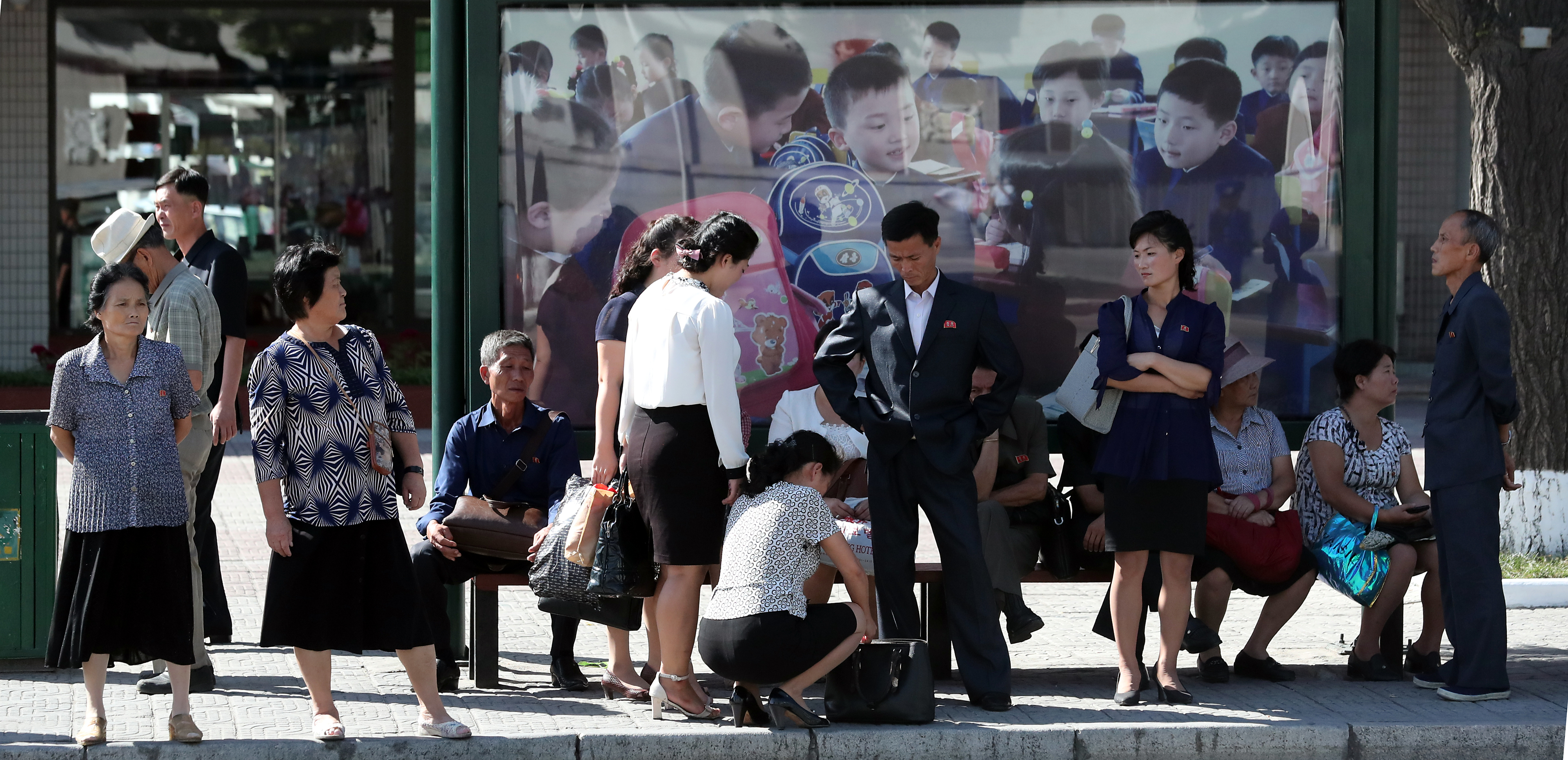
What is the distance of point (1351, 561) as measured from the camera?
5746 millimetres

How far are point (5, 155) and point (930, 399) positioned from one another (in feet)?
41.7

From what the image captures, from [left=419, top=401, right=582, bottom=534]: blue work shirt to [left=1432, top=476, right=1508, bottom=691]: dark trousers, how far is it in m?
3.05

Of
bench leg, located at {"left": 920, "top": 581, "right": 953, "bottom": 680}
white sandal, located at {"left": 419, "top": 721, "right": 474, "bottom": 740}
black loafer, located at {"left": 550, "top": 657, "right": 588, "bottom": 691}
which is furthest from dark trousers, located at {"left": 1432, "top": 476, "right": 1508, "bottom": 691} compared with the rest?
white sandal, located at {"left": 419, "top": 721, "right": 474, "bottom": 740}

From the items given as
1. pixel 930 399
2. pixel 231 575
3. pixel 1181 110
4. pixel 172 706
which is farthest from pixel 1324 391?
pixel 231 575

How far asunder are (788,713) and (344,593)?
4.63 feet

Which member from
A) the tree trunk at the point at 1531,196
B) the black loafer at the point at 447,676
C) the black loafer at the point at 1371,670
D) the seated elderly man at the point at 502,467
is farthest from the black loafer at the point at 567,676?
the tree trunk at the point at 1531,196

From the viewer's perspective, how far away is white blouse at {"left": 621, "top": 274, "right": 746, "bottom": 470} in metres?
5.07

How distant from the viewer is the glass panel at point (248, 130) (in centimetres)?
1527

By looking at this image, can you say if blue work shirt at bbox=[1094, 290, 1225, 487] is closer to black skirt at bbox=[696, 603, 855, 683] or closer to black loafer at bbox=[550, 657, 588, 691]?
black skirt at bbox=[696, 603, 855, 683]

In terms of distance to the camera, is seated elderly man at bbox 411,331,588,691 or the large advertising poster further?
the large advertising poster

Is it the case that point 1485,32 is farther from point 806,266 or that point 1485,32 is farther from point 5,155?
point 5,155

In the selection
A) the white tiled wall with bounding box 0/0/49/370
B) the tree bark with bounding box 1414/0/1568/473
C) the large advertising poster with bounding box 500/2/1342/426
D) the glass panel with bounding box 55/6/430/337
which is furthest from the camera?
the glass panel with bounding box 55/6/430/337

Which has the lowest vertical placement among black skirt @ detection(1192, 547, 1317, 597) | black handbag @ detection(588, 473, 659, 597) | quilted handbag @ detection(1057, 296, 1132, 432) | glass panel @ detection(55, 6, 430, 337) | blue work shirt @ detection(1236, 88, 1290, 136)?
black skirt @ detection(1192, 547, 1317, 597)

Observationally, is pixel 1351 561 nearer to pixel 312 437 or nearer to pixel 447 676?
pixel 447 676
